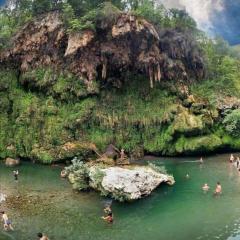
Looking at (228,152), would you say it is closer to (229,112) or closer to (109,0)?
(229,112)

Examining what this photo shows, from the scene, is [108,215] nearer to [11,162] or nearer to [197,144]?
[11,162]

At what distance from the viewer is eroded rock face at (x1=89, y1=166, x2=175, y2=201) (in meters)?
39.3

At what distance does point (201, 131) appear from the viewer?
55.5 meters

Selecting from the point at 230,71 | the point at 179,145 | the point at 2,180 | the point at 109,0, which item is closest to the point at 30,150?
the point at 2,180

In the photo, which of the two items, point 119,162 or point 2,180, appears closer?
point 2,180

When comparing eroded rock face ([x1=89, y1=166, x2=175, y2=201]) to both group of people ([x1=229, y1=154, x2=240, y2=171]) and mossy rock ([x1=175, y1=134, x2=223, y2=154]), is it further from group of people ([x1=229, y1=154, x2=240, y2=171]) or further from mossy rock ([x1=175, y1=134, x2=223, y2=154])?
mossy rock ([x1=175, y1=134, x2=223, y2=154])

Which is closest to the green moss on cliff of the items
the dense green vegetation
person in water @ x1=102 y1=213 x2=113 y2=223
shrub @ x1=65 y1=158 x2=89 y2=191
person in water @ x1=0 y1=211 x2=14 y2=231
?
the dense green vegetation

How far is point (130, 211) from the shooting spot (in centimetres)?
3772

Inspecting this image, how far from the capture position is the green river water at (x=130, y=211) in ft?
110

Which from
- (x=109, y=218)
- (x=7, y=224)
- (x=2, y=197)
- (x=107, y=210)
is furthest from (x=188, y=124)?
(x=7, y=224)

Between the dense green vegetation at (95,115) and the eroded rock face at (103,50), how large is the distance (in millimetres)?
1105

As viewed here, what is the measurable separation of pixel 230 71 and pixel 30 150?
92.9 feet

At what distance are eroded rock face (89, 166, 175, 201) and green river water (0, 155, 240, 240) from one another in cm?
70

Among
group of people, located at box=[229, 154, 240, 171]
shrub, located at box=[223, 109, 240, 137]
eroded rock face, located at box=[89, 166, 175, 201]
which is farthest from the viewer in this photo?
shrub, located at box=[223, 109, 240, 137]
